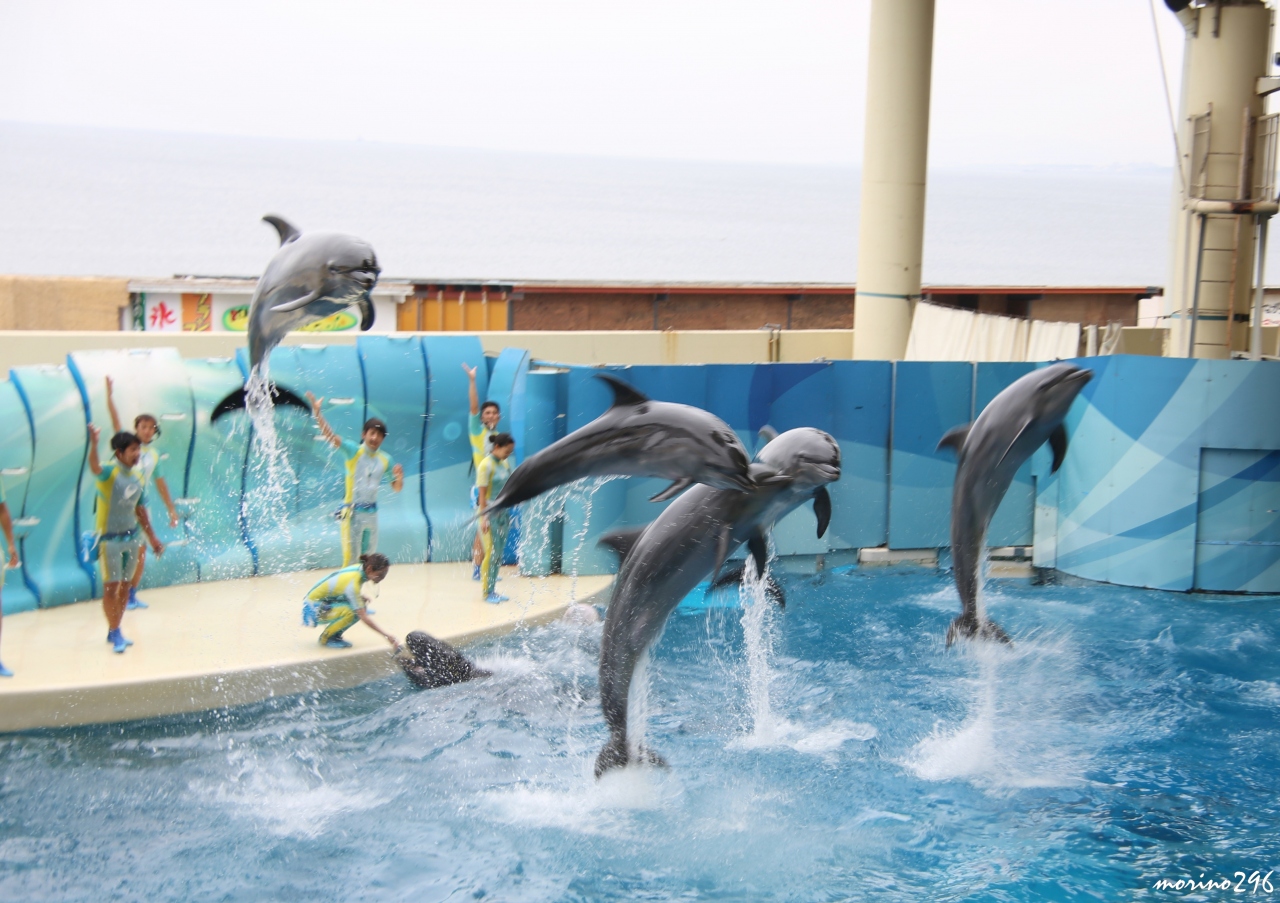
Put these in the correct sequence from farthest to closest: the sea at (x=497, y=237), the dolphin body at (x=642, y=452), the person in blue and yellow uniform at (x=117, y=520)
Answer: the sea at (x=497, y=237) < the person in blue and yellow uniform at (x=117, y=520) < the dolphin body at (x=642, y=452)

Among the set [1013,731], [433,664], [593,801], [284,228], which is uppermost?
[284,228]

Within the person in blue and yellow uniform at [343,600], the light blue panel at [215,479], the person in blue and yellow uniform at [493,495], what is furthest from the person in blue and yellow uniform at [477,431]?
the light blue panel at [215,479]

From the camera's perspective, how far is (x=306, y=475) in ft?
34.3

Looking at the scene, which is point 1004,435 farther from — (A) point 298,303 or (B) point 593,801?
(A) point 298,303

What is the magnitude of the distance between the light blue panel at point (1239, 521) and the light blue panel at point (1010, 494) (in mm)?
1582

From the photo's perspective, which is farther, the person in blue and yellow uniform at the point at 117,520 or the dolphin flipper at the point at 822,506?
the person in blue and yellow uniform at the point at 117,520

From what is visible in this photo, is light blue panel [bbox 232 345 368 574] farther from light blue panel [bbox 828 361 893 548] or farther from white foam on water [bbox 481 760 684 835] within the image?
light blue panel [bbox 828 361 893 548]

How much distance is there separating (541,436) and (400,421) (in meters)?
1.35

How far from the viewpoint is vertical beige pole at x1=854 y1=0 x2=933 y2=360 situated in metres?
14.3

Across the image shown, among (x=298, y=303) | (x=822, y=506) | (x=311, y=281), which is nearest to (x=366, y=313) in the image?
(x=311, y=281)

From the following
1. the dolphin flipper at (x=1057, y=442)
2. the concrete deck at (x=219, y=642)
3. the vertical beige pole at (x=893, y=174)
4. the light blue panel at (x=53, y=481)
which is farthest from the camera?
the vertical beige pole at (x=893, y=174)

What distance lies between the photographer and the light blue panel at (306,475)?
10.3m

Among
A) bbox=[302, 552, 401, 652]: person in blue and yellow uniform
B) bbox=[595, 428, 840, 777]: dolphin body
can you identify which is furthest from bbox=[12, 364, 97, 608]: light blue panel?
bbox=[595, 428, 840, 777]: dolphin body

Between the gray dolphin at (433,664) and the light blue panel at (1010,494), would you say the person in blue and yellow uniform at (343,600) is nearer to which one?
the gray dolphin at (433,664)
